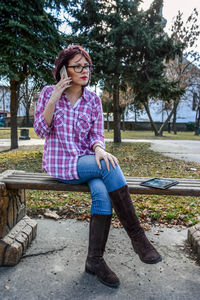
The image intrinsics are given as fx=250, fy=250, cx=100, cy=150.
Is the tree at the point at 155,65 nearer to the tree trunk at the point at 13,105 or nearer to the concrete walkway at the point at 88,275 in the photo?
the tree trunk at the point at 13,105

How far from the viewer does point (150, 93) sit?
11.5 m

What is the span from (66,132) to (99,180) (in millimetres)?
565

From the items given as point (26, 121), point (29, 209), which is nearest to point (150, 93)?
point (29, 209)

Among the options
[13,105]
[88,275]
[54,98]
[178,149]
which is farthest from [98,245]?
[178,149]

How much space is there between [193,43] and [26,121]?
29.1 meters

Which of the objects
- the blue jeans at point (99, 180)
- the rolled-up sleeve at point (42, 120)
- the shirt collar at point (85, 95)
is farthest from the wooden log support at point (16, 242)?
the shirt collar at point (85, 95)

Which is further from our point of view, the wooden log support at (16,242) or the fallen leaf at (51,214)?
the fallen leaf at (51,214)

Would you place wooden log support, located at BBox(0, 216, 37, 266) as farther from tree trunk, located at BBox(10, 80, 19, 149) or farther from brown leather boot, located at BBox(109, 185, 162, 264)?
tree trunk, located at BBox(10, 80, 19, 149)

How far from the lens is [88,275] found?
81.0 inches

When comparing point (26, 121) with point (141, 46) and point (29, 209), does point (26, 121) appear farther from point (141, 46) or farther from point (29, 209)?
point (29, 209)

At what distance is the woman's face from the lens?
239 cm

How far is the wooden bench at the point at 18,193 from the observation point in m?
2.19

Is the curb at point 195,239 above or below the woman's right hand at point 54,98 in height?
below

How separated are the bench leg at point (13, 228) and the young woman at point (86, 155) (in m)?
0.46
